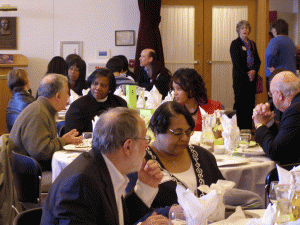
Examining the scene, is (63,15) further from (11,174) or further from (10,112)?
(11,174)

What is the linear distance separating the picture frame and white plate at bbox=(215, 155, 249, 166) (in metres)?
6.58

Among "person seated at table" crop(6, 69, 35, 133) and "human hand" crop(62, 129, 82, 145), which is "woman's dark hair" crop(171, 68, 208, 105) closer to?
"human hand" crop(62, 129, 82, 145)

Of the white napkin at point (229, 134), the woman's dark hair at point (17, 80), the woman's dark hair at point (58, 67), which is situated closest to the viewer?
the white napkin at point (229, 134)

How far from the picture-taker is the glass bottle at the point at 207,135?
3.62m

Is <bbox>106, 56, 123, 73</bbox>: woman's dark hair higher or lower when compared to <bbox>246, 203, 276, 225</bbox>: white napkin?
higher

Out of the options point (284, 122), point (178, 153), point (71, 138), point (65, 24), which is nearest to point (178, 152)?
point (178, 153)

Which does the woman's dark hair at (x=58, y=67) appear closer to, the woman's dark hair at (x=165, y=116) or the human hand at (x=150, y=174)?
the woman's dark hair at (x=165, y=116)

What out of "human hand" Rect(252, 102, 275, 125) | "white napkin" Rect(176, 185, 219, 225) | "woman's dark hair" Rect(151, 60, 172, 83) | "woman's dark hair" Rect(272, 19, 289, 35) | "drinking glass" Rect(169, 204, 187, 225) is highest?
"woman's dark hair" Rect(272, 19, 289, 35)

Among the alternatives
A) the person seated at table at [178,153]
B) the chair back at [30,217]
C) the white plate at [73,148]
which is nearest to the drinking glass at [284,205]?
the person seated at table at [178,153]

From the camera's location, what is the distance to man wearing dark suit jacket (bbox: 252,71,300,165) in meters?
3.40

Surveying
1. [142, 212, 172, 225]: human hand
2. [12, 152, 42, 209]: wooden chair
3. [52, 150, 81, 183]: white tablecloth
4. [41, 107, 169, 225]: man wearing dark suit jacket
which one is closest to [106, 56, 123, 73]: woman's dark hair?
[52, 150, 81, 183]: white tablecloth

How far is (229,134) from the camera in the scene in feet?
11.9

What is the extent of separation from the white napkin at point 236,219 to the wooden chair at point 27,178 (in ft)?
5.78

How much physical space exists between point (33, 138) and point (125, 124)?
211 cm
